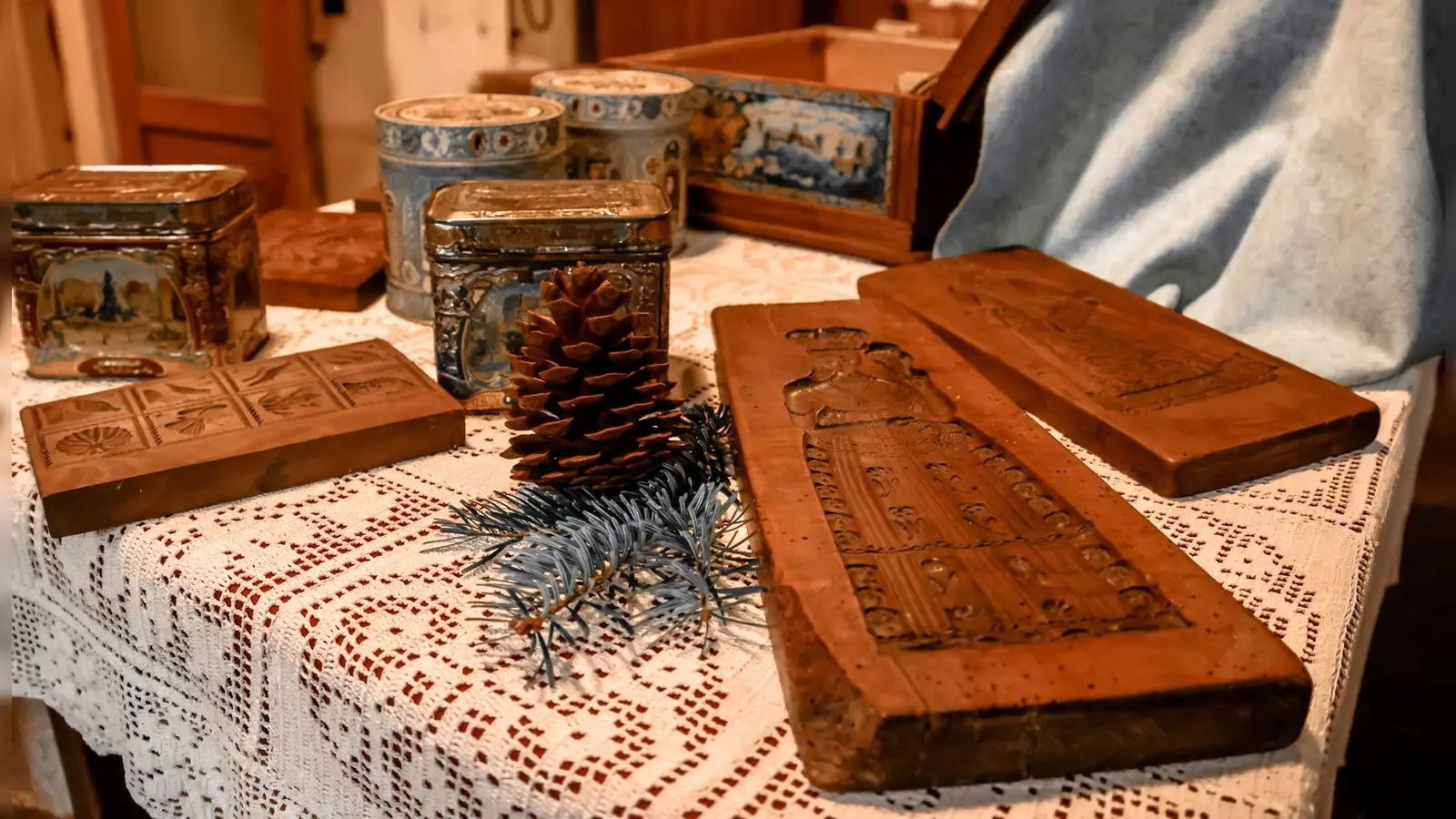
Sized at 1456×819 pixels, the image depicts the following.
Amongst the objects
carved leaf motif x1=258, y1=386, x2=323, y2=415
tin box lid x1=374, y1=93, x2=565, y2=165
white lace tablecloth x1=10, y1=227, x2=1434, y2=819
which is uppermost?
tin box lid x1=374, y1=93, x2=565, y2=165

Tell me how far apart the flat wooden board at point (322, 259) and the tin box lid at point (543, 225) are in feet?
0.80

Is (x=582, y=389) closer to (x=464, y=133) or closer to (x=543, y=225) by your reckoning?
(x=543, y=225)

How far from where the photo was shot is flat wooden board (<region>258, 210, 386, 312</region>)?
3.06ft

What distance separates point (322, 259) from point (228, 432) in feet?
1.18

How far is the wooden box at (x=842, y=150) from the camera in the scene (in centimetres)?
100

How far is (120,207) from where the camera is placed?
722mm

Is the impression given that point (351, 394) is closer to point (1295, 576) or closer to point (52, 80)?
point (1295, 576)

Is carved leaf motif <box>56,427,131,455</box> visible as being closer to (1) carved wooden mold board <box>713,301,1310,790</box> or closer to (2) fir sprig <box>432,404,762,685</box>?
(2) fir sprig <box>432,404,762,685</box>

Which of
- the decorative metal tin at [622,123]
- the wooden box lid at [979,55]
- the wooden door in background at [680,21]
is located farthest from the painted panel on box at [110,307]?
the wooden door in background at [680,21]

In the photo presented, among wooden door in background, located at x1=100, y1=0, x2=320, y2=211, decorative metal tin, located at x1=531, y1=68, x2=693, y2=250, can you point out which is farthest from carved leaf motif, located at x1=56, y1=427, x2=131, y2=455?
wooden door in background, located at x1=100, y1=0, x2=320, y2=211

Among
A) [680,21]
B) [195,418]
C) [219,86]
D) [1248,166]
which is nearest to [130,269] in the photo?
[195,418]

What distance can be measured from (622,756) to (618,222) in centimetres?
36

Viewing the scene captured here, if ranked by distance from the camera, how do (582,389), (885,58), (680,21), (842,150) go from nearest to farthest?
(582,389)
(842,150)
(885,58)
(680,21)

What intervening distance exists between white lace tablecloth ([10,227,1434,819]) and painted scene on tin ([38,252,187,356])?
0.03 metres
